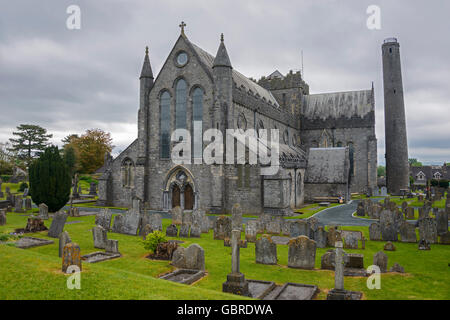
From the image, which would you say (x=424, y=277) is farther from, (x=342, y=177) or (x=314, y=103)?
(x=314, y=103)

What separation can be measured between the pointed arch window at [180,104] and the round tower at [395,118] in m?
30.9

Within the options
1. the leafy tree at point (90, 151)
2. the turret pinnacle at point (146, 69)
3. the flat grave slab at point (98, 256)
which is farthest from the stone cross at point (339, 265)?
the leafy tree at point (90, 151)

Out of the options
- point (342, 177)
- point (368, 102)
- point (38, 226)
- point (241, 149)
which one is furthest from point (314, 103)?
point (38, 226)

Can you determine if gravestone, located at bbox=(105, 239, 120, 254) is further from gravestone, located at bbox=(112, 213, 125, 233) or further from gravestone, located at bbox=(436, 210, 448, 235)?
gravestone, located at bbox=(436, 210, 448, 235)

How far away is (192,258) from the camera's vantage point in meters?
10.9

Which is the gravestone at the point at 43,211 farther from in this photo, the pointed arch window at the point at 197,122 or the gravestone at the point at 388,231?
the gravestone at the point at 388,231

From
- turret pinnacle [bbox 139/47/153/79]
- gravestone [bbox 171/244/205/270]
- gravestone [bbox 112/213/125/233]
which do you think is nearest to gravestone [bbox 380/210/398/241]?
gravestone [bbox 171/244/205/270]

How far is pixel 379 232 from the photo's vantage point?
52.1 ft

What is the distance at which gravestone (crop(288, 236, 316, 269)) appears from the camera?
11.2 metres

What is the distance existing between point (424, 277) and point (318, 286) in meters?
3.43

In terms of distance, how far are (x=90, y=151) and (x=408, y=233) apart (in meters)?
60.8

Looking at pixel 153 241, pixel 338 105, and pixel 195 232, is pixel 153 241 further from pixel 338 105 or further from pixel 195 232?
pixel 338 105

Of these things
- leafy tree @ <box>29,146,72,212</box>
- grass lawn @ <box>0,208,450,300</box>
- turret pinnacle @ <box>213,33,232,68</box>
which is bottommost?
grass lawn @ <box>0,208,450,300</box>

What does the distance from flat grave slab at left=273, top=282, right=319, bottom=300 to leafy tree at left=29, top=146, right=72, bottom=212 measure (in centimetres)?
1957
